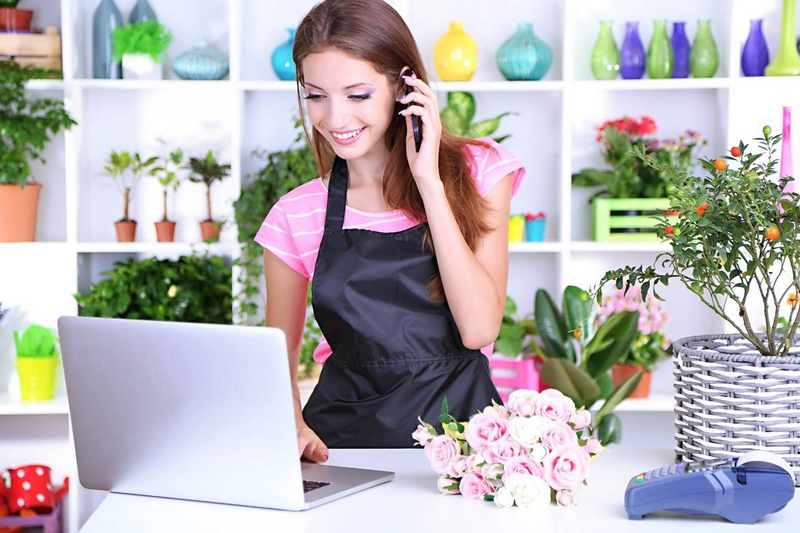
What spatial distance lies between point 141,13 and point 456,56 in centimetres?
119

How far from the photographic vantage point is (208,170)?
3.53 m

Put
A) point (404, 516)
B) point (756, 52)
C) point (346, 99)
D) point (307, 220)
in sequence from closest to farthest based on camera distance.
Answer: point (404, 516) → point (346, 99) → point (307, 220) → point (756, 52)

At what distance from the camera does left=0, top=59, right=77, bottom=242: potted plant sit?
322 centimetres

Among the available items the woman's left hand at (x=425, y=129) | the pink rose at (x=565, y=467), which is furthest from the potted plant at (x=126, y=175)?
the pink rose at (x=565, y=467)

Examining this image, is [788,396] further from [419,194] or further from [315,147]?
[315,147]

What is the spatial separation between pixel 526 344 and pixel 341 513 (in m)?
2.55

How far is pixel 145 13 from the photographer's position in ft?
11.4

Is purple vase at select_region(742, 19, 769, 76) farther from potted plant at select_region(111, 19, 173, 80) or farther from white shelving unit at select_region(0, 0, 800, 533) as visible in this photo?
potted plant at select_region(111, 19, 173, 80)

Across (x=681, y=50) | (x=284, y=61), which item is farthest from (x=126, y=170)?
(x=681, y=50)

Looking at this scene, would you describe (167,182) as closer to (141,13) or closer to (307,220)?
(141,13)

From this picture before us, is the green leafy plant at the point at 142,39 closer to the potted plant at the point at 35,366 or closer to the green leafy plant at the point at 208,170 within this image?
the green leafy plant at the point at 208,170

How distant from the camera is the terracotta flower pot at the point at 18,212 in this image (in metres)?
3.38

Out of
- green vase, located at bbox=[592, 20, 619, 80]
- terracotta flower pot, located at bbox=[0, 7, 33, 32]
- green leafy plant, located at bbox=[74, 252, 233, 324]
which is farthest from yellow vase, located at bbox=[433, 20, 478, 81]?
terracotta flower pot, located at bbox=[0, 7, 33, 32]

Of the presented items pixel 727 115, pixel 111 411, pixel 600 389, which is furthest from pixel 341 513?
pixel 727 115
